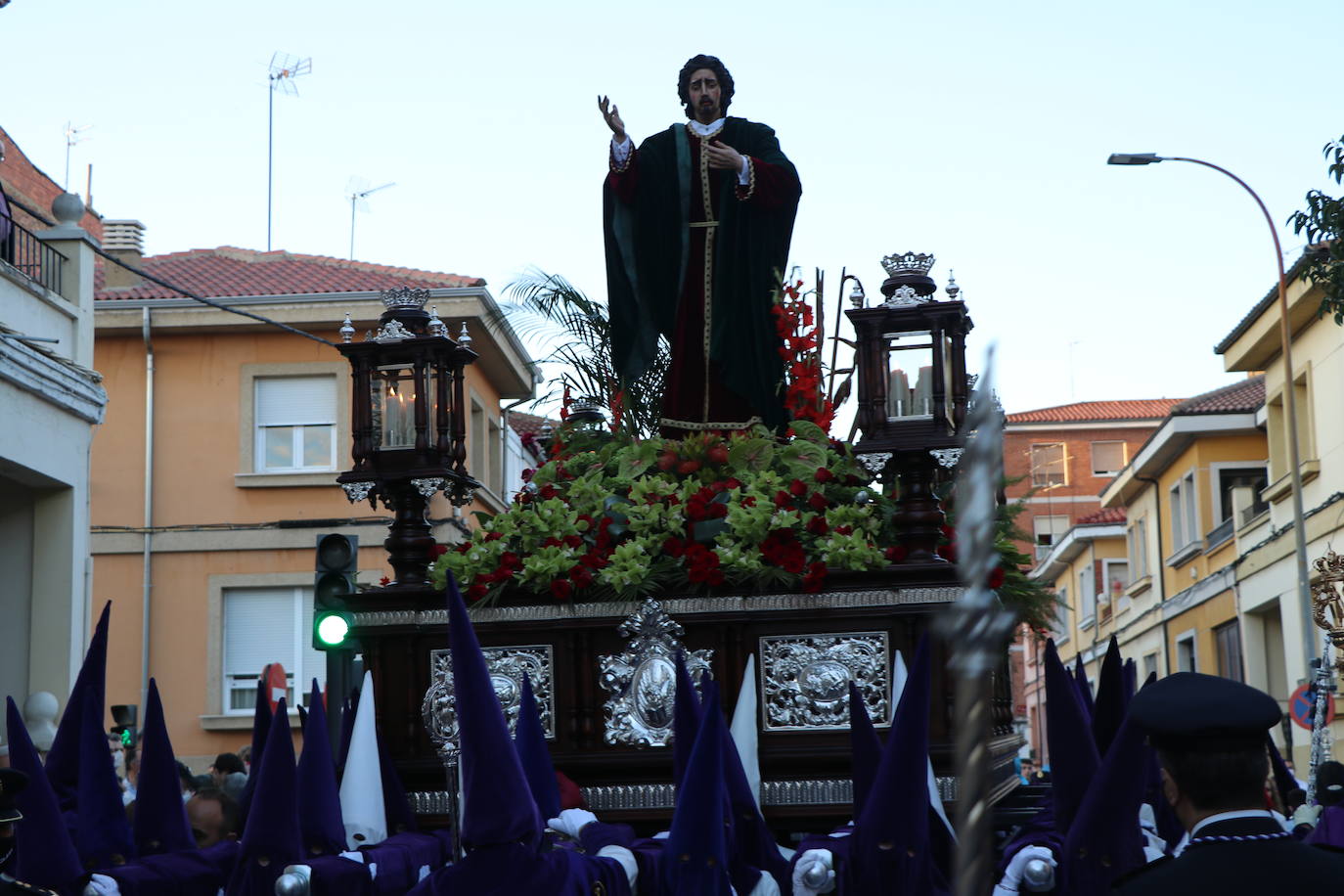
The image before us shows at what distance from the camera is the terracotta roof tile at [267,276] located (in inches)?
1080

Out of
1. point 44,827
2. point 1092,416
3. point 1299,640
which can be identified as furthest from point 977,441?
point 1092,416

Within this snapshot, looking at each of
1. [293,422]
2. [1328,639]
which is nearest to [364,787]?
[1328,639]

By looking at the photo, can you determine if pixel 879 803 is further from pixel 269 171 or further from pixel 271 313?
pixel 269 171

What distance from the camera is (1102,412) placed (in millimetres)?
57406

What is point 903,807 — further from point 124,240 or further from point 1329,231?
point 124,240

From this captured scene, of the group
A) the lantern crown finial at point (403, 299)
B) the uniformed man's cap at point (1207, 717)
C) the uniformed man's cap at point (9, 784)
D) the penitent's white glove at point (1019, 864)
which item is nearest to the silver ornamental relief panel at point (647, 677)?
the penitent's white glove at point (1019, 864)

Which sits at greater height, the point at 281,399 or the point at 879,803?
the point at 281,399

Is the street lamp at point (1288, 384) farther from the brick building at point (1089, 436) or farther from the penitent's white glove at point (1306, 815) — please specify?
the brick building at point (1089, 436)

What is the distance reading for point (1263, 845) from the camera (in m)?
2.89

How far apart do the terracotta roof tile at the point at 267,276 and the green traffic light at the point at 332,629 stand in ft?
58.9

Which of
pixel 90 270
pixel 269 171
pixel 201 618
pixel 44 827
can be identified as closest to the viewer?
pixel 44 827

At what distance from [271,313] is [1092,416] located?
120 feet

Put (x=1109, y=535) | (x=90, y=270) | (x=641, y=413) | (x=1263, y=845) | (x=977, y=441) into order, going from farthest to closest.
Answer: (x=1109, y=535)
(x=90, y=270)
(x=641, y=413)
(x=1263, y=845)
(x=977, y=441)

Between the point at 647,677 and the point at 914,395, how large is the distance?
5.40 feet
